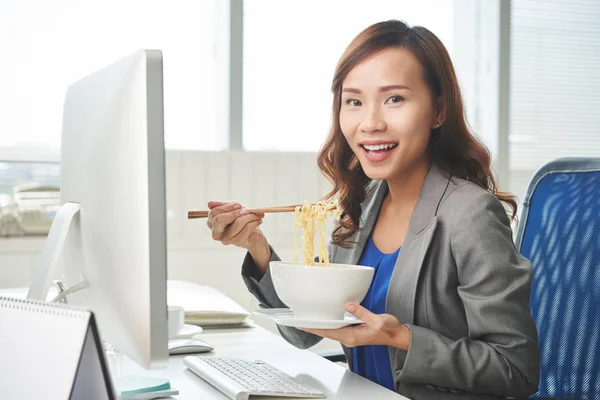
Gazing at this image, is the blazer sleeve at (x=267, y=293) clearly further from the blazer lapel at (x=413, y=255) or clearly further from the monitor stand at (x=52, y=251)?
the monitor stand at (x=52, y=251)

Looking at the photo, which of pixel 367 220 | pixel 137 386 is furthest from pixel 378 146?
pixel 137 386

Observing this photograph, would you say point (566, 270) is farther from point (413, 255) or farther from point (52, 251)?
point (52, 251)

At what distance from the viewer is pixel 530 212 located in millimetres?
1624

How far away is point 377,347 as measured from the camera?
149cm

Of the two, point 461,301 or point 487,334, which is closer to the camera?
point 487,334

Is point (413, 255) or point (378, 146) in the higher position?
point (378, 146)

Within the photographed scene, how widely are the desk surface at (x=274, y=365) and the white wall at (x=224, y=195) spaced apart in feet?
4.52

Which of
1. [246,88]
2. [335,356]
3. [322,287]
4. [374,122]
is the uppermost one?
[246,88]

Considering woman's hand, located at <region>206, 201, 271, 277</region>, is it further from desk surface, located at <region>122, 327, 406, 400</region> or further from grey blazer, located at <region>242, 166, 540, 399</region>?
grey blazer, located at <region>242, 166, 540, 399</region>

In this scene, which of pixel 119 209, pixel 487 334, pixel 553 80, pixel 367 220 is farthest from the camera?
pixel 553 80

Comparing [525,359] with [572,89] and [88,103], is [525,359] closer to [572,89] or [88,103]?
[88,103]

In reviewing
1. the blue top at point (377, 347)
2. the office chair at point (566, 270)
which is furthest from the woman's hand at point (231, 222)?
the office chair at point (566, 270)

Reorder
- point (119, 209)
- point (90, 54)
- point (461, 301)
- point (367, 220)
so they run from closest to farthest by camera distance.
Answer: point (119, 209)
point (461, 301)
point (367, 220)
point (90, 54)

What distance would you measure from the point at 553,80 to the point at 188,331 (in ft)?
9.08
